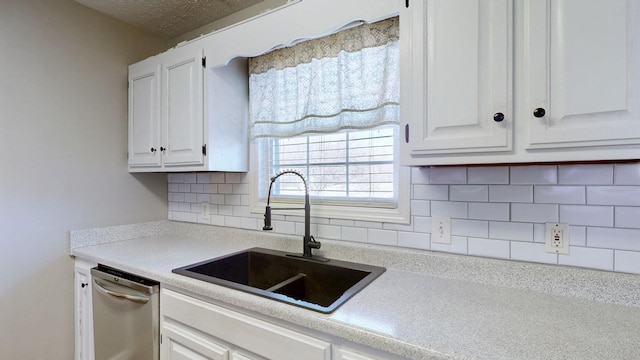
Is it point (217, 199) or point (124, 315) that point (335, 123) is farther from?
point (124, 315)

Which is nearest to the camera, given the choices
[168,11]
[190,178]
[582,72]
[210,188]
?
[582,72]

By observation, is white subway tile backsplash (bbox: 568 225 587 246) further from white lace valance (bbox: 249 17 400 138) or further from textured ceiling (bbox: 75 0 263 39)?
textured ceiling (bbox: 75 0 263 39)

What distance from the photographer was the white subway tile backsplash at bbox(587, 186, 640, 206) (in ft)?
3.45

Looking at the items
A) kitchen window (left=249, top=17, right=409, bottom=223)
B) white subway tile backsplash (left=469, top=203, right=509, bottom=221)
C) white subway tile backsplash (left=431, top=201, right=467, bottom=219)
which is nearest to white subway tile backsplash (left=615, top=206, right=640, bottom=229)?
white subway tile backsplash (left=469, top=203, right=509, bottom=221)

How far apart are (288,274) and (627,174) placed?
4.77ft

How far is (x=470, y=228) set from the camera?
1.34 meters

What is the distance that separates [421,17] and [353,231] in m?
1.03

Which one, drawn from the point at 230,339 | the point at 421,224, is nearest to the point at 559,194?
the point at 421,224

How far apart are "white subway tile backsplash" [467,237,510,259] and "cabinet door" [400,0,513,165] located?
1.57 feet

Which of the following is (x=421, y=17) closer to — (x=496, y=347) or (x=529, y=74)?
(x=529, y=74)

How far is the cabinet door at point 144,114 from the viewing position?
206cm

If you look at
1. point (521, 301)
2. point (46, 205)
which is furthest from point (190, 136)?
point (521, 301)

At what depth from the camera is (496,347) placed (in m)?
0.79

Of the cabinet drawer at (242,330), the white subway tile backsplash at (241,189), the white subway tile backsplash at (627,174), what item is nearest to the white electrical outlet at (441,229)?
the white subway tile backsplash at (627,174)
